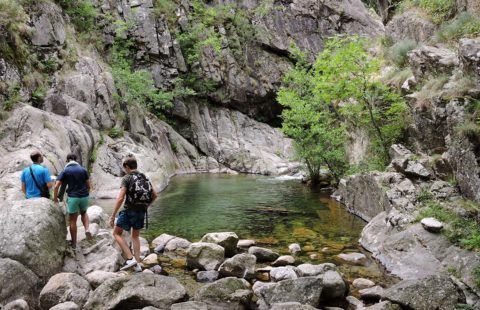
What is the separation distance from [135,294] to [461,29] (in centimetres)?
1546

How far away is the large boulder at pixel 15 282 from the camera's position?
7.68 metres

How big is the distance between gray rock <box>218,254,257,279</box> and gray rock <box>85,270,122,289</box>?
263 cm

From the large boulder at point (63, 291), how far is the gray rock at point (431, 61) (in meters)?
13.6

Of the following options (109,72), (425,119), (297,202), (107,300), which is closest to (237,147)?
(109,72)

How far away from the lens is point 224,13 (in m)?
52.9

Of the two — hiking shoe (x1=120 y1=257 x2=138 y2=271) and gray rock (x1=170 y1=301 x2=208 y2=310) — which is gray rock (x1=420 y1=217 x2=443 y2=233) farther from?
hiking shoe (x1=120 y1=257 x2=138 y2=271)

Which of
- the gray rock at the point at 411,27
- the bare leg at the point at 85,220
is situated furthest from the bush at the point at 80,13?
the bare leg at the point at 85,220

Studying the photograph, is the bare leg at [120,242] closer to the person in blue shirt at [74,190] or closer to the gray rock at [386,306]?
the person in blue shirt at [74,190]

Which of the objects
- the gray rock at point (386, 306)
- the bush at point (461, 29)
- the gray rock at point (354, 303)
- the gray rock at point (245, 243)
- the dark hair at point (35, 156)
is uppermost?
the bush at point (461, 29)

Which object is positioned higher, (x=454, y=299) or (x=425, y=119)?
(x=425, y=119)

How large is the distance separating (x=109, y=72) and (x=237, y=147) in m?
17.0

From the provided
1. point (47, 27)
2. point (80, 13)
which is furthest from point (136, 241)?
point (80, 13)

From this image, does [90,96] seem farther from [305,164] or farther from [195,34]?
[195,34]

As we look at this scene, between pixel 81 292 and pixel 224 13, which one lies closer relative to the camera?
pixel 81 292
